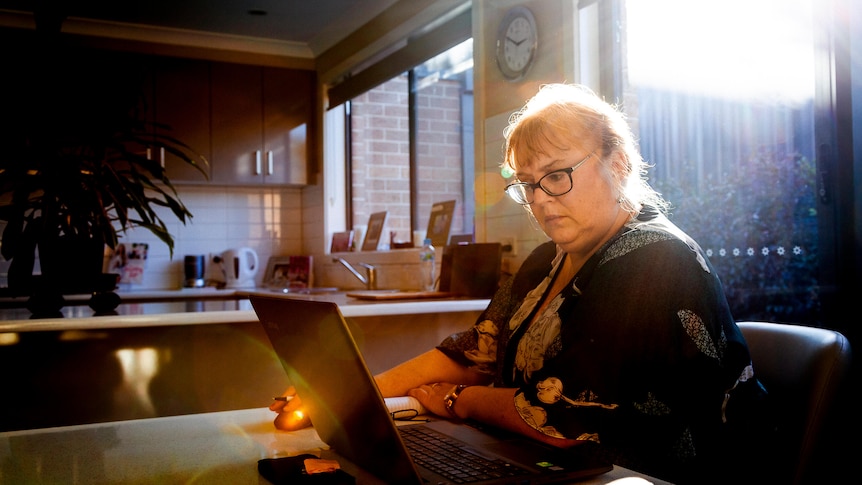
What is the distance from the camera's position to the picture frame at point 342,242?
185 inches

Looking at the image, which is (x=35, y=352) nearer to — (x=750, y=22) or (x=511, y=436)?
(x=511, y=436)

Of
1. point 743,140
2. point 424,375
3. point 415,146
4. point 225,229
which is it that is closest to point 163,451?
point 424,375

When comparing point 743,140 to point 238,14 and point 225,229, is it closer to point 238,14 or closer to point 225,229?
point 238,14

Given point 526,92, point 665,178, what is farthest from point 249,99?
point 665,178

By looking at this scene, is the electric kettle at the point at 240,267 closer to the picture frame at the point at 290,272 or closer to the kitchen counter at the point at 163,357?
the picture frame at the point at 290,272

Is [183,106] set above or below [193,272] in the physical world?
above

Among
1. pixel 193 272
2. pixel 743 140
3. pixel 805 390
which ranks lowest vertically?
pixel 805 390

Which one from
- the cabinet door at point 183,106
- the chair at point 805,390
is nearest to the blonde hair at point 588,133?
the chair at point 805,390

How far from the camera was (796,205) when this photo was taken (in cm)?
219

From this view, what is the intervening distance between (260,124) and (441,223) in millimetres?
1891

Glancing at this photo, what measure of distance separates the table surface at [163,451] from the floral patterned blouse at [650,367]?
0.19 metres

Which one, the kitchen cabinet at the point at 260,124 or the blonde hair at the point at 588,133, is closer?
the blonde hair at the point at 588,133

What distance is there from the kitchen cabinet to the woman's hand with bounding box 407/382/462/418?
3687 millimetres

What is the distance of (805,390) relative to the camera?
1210 millimetres
